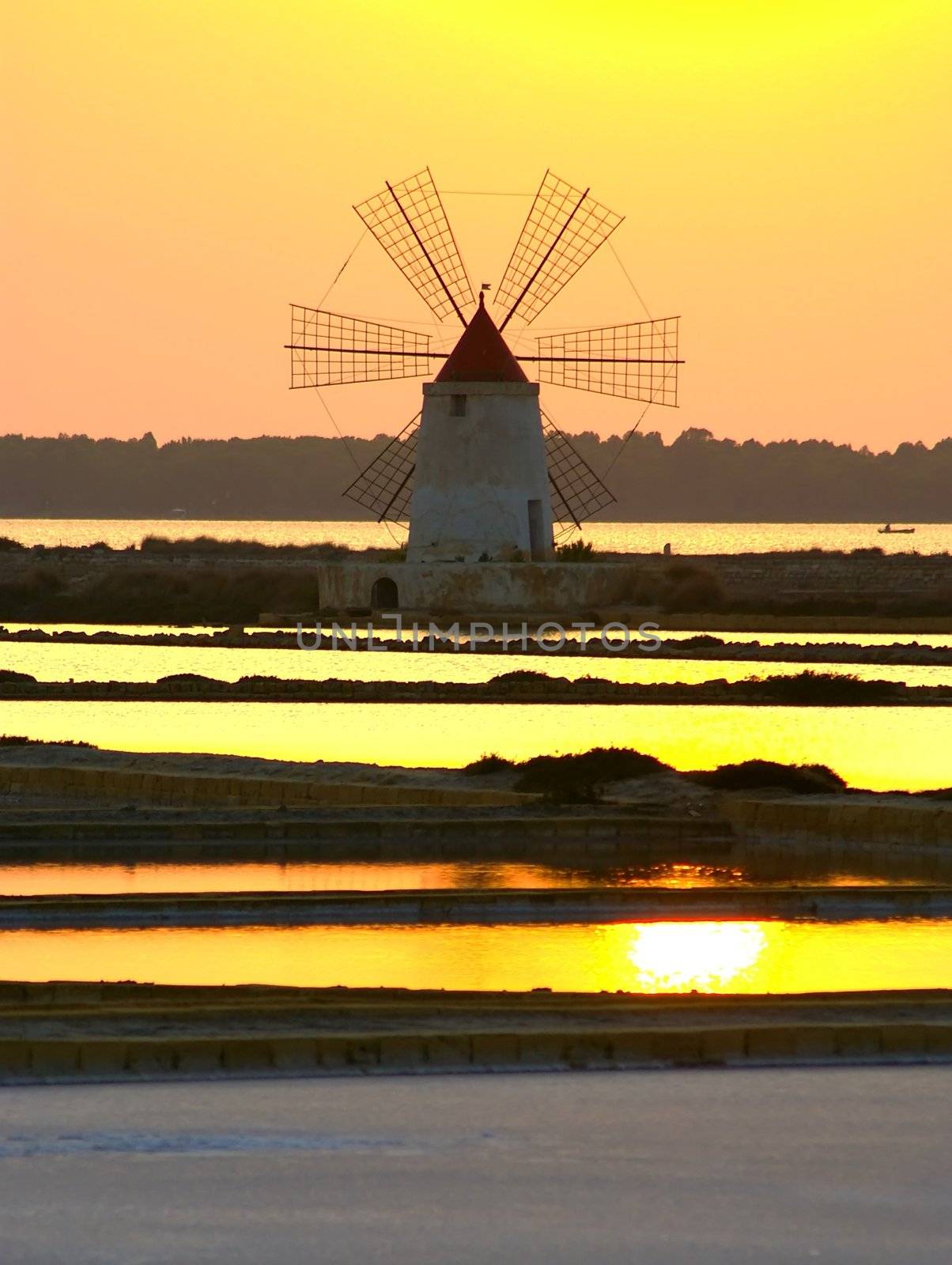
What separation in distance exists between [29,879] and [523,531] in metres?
23.1

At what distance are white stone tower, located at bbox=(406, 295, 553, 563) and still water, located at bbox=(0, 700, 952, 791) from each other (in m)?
11.3

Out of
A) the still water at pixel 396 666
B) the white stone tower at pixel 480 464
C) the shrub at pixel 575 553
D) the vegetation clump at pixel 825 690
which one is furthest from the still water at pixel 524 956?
the shrub at pixel 575 553

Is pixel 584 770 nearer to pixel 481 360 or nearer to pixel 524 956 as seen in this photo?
pixel 524 956

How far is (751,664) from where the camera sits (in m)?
27.1

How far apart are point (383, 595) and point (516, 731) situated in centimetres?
1767

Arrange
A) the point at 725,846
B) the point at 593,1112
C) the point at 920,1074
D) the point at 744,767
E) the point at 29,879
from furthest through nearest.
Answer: the point at 744,767, the point at 725,846, the point at 29,879, the point at 920,1074, the point at 593,1112

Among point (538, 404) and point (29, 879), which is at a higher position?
point (538, 404)

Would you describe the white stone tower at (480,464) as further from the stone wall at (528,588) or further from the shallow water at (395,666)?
the shallow water at (395,666)

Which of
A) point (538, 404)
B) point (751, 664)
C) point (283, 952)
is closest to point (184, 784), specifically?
point (283, 952)

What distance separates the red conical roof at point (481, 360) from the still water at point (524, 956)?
24.3 metres

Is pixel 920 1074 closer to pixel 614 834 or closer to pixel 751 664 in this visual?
pixel 614 834

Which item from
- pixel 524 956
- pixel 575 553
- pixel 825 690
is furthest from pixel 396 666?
pixel 524 956

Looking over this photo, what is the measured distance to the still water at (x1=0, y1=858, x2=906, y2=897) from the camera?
9.75 metres

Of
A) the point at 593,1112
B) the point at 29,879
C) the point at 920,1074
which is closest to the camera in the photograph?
the point at 593,1112
